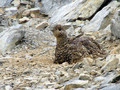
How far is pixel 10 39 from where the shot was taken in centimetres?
1134

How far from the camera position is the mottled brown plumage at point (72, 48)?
7867 mm

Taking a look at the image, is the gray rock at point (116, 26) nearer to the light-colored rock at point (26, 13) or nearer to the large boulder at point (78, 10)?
the large boulder at point (78, 10)

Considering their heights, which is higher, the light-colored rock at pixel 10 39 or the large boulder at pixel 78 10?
the large boulder at pixel 78 10

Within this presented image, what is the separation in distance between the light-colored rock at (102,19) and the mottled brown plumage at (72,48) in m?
3.54

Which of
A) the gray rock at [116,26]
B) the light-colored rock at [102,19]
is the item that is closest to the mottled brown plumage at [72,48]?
the gray rock at [116,26]

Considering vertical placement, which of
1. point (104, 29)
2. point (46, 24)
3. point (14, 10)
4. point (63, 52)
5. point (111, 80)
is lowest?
point (111, 80)

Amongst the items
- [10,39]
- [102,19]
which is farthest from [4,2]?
[102,19]

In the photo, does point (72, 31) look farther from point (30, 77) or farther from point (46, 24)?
point (30, 77)

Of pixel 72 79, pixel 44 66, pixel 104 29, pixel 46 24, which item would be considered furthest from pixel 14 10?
pixel 72 79

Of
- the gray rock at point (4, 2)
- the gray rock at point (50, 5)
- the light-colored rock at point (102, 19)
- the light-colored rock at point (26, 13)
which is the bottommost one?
the light-colored rock at point (102, 19)

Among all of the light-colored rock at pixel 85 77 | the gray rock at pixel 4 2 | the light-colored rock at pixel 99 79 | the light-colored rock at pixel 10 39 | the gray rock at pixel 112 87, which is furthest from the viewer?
the gray rock at pixel 4 2

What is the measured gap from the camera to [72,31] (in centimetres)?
1279

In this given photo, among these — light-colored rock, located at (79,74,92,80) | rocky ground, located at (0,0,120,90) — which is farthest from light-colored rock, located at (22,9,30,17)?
light-colored rock, located at (79,74,92,80)

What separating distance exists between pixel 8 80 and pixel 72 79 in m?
1.44
